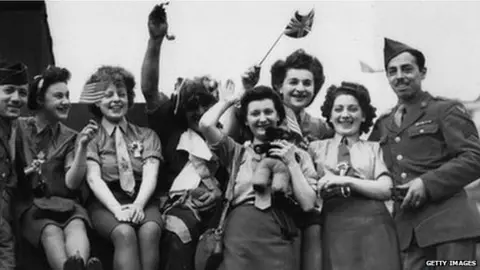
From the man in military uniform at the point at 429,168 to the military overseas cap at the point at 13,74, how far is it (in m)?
1.77

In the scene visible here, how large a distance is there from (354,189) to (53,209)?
1.43 metres

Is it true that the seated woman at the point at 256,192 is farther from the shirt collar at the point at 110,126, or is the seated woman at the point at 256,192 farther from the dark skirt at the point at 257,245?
the shirt collar at the point at 110,126

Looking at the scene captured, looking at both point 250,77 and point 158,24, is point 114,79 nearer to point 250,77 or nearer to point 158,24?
point 158,24

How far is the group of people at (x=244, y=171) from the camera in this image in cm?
567

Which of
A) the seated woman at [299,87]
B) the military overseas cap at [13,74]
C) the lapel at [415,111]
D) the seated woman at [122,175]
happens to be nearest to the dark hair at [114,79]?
the seated woman at [122,175]

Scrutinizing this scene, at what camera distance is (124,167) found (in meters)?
5.86

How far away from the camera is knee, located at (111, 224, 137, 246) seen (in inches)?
221

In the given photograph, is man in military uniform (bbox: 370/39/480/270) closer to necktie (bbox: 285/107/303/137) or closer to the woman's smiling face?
the woman's smiling face

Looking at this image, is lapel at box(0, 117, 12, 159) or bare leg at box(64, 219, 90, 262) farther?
lapel at box(0, 117, 12, 159)

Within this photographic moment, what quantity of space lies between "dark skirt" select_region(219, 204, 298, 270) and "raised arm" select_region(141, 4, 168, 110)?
0.84 m

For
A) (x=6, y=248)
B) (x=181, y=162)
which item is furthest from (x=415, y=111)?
(x=6, y=248)

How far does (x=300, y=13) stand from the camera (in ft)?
21.6

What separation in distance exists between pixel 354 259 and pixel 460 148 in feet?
2.51

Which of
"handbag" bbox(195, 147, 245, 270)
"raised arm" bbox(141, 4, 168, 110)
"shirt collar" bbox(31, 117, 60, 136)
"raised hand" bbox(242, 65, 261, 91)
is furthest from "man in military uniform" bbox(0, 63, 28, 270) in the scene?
"raised hand" bbox(242, 65, 261, 91)
